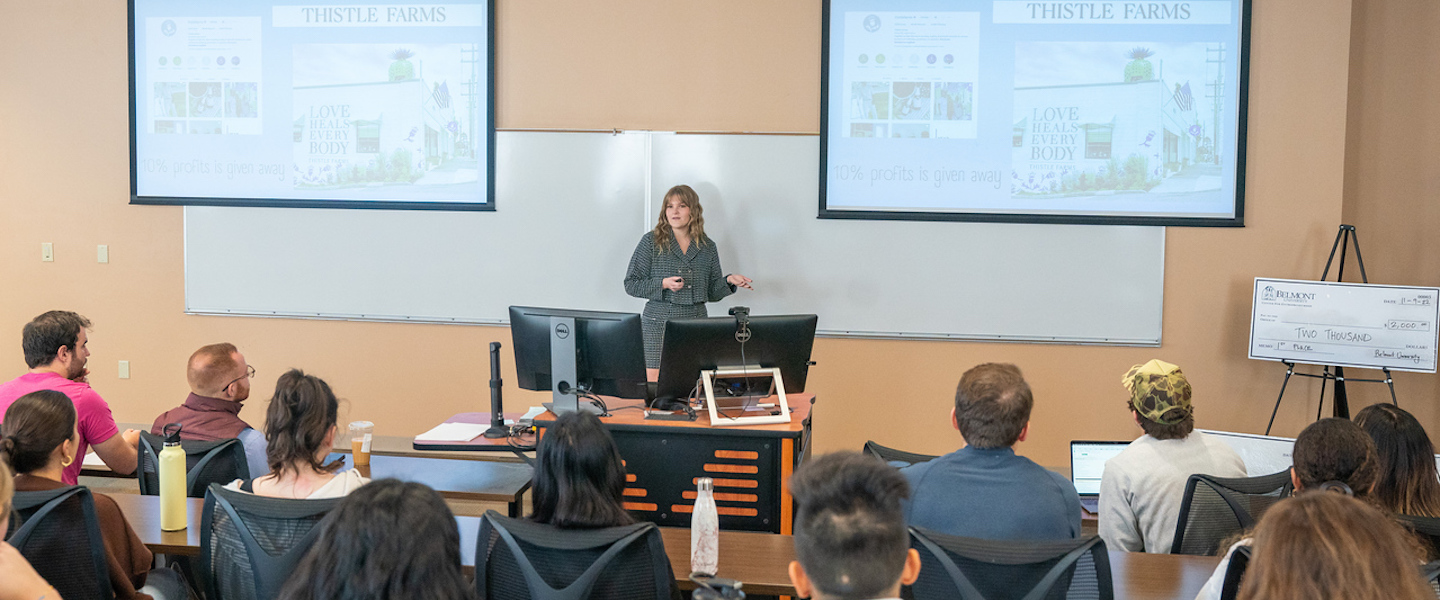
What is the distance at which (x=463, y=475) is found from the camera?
123 inches

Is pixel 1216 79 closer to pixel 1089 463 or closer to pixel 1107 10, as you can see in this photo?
pixel 1107 10

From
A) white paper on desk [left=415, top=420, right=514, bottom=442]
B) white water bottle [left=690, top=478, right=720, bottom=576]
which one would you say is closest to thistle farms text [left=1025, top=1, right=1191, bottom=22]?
white paper on desk [left=415, top=420, right=514, bottom=442]

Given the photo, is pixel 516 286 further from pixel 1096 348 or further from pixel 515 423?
pixel 1096 348

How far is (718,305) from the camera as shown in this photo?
5242 millimetres

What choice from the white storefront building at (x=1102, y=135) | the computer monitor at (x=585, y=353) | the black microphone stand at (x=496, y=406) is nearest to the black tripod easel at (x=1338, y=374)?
the white storefront building at (x=1102, y=135)

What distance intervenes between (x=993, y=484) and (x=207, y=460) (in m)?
2.06

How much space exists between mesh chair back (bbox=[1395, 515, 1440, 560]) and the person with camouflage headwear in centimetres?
57

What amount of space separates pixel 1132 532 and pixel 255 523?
212 cm

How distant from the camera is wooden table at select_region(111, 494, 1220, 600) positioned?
2.06 m

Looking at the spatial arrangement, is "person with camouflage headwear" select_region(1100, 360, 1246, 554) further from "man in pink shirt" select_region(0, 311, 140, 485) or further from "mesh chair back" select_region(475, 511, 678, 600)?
"man in pink shirt" select_region(0, 311, 140, 485)

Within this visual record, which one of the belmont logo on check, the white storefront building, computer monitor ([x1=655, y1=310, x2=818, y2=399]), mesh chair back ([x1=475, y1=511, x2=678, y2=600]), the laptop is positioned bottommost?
the laptop

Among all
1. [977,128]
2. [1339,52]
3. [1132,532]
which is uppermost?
[1339,52]

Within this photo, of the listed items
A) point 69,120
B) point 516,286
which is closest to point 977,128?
point 516,286

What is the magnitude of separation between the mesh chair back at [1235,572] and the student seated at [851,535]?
707mm
